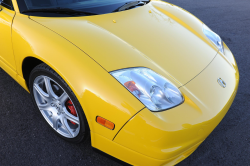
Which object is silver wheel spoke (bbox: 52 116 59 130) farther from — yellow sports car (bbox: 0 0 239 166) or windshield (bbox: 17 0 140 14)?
windshield (bbox: 17 0 140 14)

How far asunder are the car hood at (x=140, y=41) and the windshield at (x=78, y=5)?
0.12m

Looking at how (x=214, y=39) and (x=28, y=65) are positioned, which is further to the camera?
(x=214, y=39)

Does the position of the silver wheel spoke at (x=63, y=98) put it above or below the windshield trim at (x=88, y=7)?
below

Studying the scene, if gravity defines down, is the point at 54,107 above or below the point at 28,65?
below

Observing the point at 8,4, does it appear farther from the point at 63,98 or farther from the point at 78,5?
the point at 63,98

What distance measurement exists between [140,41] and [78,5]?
2.41 feet

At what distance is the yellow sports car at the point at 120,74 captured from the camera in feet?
3.99

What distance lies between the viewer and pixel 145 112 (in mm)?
1177

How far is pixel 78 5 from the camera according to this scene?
6.23ft

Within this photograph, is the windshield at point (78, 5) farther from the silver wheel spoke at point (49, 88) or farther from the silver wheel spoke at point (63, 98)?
the silver wheel spoke at point (63, 98)

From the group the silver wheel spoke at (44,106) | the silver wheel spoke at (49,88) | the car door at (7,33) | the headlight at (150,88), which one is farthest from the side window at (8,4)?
the headlight at (150,88)

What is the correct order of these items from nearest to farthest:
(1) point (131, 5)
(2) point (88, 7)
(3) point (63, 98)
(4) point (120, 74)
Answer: (4) point (120, 74) < (3) point (63, 98) < (2) point (88, 7) < (1) point (131, 5)

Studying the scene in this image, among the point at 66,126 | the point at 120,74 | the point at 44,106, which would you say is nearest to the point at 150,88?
the point at 120,74

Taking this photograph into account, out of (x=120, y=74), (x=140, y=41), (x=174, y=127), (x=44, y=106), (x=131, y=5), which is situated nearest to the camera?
(x=174, y=127)
